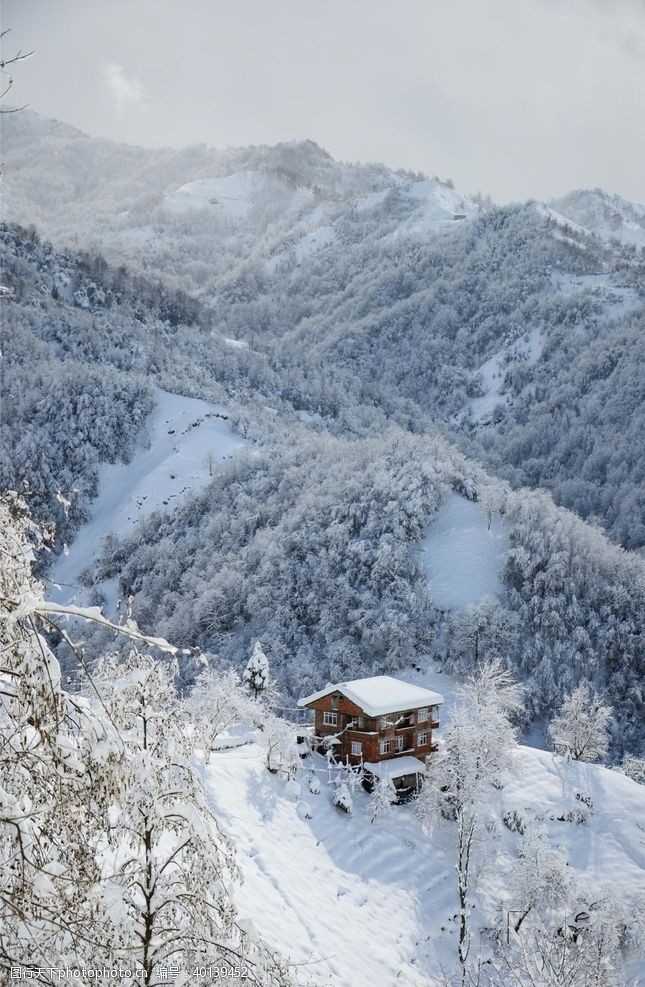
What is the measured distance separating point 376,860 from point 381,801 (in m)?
2.79

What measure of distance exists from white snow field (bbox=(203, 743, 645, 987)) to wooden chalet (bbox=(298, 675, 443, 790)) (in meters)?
1.61

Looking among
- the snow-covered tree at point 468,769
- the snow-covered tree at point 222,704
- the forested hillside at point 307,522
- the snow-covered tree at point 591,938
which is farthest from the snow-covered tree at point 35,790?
the snow-covered tree at point 222,704

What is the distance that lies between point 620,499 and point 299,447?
63666mm

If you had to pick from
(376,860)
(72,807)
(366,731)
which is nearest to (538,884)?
(376,860)

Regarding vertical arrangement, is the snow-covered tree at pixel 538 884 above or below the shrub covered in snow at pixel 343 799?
below

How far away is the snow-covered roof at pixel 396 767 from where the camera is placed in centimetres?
3488

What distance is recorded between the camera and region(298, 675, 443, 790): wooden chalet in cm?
3578

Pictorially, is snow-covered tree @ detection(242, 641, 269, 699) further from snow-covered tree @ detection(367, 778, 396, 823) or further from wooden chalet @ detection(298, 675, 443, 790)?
snow-covered tree @ detection(367, 778, 396, 823)

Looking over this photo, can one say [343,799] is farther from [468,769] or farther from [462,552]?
[462,552]

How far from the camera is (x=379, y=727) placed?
118 ft

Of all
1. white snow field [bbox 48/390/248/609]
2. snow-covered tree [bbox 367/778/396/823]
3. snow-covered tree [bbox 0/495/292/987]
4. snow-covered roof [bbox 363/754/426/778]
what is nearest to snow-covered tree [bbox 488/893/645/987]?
snow-covered tree [bbox 367/778/396/823]

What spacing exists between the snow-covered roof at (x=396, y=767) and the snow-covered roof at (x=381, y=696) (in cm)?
249

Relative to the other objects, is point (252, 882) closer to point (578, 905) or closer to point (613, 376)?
point (578, 905)

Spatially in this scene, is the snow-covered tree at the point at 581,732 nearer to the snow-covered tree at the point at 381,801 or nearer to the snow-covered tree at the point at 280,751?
A: the snow-covered tree at the point at 381,801
